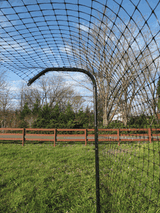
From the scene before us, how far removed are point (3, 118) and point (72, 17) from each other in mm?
16839

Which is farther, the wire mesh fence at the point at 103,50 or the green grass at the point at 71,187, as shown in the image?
the green grass at the point at 71,187

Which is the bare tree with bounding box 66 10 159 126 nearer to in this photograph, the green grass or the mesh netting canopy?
the mesh netting canopy

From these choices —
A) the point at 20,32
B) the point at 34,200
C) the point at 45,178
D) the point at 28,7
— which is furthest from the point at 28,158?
the point at 28,7

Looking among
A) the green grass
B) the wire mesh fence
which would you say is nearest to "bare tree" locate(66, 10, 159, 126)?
the wire mesh fence

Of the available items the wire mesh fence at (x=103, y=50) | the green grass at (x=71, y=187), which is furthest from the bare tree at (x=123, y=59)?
the green grass at (x=71, y=187)

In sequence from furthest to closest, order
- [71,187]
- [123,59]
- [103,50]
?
[71,187] < [103,50] < [123,59]

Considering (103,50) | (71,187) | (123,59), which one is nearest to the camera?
(123,59)

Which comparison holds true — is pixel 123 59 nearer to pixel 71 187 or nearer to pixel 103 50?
pixel 103 50

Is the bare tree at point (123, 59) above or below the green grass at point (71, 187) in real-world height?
above

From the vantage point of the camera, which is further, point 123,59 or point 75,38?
point 75,38

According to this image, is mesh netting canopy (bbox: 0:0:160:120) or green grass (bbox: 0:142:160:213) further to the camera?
green grass (bbox: 0:142:160:213)

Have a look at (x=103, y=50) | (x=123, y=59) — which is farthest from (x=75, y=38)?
(x=123, y=59)

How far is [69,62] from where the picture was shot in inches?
124

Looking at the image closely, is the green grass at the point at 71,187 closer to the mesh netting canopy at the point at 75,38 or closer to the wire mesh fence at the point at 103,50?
the wire mesh fence at the point at 103,50
